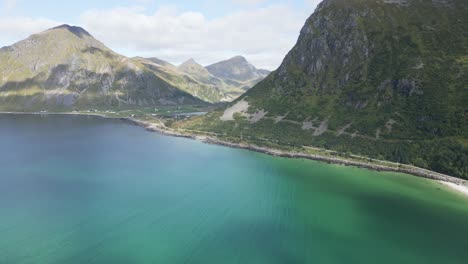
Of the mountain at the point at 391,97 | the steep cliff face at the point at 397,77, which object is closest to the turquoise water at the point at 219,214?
the mountain at the point at 391,97

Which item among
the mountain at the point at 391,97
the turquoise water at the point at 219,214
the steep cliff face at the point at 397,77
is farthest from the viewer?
the steep cliff face at the point at 397,77

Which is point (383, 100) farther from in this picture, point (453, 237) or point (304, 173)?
point (453, 237)

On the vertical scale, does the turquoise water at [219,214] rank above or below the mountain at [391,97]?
below

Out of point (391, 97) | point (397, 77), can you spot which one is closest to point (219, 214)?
point (391, 97)

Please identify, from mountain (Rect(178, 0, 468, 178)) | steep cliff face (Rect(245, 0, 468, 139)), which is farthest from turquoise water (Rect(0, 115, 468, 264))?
steep cliff face (Rect(245, 0, 468, 139))

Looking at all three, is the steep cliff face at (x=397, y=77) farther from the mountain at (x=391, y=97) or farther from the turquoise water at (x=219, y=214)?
the turquoise water at (x=219, y=214)

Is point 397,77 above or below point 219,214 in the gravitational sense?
above

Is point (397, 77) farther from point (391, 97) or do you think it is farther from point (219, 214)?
point (219, 214)
